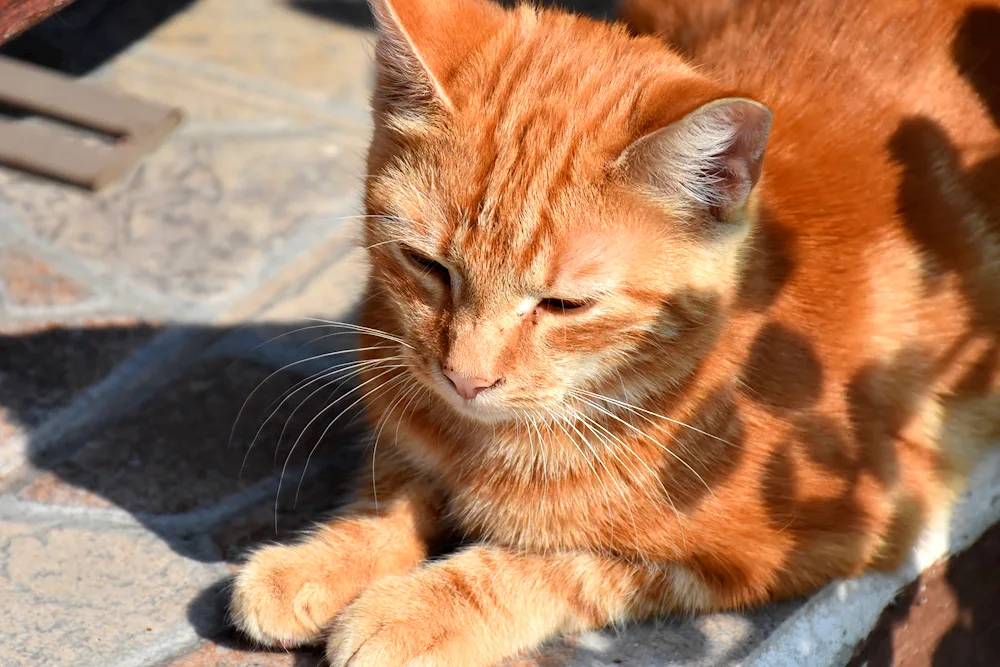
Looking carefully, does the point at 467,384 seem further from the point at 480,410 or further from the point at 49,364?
the point at 49,364

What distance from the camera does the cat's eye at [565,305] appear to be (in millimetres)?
1953

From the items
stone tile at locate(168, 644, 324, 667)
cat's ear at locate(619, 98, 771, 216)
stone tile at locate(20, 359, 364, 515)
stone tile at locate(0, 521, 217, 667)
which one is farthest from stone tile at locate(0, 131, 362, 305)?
cat's ear at locate(619, 98, 771, 216)

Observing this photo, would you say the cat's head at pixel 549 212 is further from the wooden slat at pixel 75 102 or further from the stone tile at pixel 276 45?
the stone tile at pixel 276 45

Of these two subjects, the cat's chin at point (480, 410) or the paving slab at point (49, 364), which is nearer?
the cat's chin at point (480, 410)

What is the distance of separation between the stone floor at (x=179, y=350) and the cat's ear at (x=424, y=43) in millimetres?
569

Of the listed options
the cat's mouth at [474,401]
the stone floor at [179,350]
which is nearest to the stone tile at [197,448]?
the stone floor at [179,350]

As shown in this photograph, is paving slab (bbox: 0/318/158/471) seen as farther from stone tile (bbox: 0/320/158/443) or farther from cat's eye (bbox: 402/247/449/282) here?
cat's eye (bbox: 402/247/449/282)

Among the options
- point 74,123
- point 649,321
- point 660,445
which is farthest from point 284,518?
point 74,123

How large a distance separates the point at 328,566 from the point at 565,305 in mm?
760

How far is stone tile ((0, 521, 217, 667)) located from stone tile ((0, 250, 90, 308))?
31.6 inches

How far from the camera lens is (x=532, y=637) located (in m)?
2.20

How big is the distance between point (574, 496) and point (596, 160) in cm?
67

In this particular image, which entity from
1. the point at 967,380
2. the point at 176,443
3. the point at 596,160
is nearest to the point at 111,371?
the point at 176,443

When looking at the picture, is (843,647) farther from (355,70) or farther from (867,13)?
(355,70)
